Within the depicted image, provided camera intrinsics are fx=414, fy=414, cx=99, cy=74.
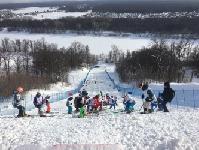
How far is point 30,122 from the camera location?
17.3 meters

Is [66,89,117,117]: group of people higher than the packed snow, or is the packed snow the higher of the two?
[66,89,117,117]: group of people

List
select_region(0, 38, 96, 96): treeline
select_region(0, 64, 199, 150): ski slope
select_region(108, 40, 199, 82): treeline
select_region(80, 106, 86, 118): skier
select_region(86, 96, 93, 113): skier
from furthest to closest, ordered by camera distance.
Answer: select_region(108, 40, 199, 82): treeline → select_region(0, 38, 96, 96): treeline → select_region(86, 96, 93, 113): skier → select_region(80, 106, 86, 118): skier → select_region(0, 64, 199, 150): ski slope

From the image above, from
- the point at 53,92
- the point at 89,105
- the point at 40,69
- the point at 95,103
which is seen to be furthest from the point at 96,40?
the point at 89,105

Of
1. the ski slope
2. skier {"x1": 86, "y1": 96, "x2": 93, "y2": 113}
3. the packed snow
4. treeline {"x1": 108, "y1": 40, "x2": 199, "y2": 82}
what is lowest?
the packed snow

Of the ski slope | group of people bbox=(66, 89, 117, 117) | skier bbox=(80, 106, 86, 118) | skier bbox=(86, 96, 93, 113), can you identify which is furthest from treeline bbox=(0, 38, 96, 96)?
the ski slope

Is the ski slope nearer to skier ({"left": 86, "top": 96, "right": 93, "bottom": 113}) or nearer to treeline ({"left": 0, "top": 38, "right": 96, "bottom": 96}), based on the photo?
skier ({"left": 86, "top": 96, "right": 93, "bottom": 113})

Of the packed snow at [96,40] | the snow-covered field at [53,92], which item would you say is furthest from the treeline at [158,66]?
the packed snow at [96,40]

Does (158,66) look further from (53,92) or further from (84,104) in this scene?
(84,104)

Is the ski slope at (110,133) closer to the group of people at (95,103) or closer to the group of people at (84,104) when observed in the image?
the group of people at (95,103)

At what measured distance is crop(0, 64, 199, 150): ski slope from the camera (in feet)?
44.1

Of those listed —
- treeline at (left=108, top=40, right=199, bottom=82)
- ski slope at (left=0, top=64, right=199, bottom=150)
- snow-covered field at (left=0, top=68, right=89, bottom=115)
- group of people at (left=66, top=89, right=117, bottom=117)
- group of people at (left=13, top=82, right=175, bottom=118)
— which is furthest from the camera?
treeline at (left=108, top=40, right=199, bottom=82)

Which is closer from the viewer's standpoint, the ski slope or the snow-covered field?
the ski slope

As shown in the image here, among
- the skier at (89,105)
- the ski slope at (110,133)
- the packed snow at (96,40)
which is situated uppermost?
the ski slope at (110,133)

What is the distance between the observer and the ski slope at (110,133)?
1345 centimetres
